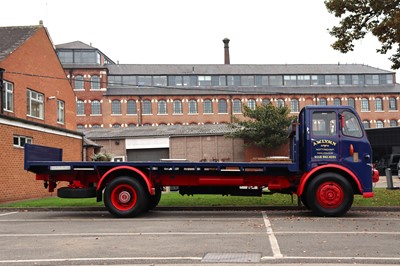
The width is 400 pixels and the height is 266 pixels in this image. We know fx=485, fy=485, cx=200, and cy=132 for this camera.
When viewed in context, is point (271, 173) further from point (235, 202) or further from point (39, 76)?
point (39, 76)

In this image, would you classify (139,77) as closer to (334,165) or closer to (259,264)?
(334,165)

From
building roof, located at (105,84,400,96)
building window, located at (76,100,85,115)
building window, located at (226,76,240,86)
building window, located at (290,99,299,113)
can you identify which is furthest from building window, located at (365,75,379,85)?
building window, located at (76,100,85,115)

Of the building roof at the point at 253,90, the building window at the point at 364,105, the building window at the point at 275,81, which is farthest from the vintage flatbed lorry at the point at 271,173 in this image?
the building window at the point at 364,105

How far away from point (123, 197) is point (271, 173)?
3.90 metres

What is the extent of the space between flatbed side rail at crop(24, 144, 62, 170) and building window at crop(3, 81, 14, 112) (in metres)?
9.10

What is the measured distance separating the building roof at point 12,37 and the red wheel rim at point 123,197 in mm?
12673

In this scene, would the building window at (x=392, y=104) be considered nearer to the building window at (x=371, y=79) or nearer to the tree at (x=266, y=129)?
the building window at (x=371, y=79)

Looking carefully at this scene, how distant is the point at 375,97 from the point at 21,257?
68126mm

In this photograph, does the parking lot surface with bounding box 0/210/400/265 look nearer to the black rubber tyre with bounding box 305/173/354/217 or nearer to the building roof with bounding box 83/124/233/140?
the black rubber tyre with bounding box 305/173/354/217

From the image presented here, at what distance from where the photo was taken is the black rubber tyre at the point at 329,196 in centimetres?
1213

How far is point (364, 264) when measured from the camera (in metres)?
6.57

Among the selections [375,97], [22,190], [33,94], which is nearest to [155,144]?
[33,94]

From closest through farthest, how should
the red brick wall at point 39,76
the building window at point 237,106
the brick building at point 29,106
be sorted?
the brick building at point 29,106 < the red brick wall at point 39,76 < the building window at point 237,106

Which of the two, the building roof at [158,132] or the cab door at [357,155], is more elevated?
the building roof at [158,132]
